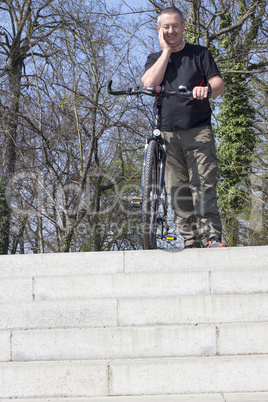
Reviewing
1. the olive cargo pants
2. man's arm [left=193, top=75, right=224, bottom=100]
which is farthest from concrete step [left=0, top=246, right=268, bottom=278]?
man's arm [left=193, top=75, right=224, bottom=100]

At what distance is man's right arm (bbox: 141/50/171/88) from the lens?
4.55 metres

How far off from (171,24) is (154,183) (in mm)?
1381

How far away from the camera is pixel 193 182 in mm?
4840

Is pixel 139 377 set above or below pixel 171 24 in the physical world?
below

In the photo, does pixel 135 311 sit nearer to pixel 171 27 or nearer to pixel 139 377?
pixel 139 377

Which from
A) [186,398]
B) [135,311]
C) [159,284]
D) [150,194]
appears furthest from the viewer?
[150,194]

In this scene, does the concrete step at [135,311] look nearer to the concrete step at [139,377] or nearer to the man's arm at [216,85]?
the concrete step at [139,377]

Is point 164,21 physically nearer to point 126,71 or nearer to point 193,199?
point 193,199

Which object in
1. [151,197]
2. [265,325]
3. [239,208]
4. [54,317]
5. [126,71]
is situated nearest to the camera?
[265,325]

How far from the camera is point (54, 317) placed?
145 inches

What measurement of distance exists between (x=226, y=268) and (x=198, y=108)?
1.45 meters

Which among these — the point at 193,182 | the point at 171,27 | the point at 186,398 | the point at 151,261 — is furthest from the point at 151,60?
the point at 186,398

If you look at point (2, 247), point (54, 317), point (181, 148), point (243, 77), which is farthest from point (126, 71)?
point (54, 317)

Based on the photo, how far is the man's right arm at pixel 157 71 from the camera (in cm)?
455
